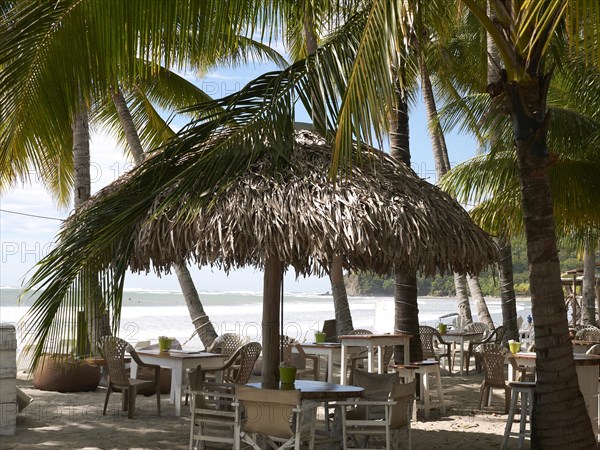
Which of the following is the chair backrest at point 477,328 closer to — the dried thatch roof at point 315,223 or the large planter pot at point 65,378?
the large planter pot at point 65,378

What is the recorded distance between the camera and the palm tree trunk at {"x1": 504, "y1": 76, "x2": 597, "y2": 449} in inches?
264

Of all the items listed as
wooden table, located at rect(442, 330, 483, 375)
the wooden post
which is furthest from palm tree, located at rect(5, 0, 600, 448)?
wooden table, located at rect(442, 330, 483, 375)

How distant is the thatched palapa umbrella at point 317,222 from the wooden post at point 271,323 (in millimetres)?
Answer: 691

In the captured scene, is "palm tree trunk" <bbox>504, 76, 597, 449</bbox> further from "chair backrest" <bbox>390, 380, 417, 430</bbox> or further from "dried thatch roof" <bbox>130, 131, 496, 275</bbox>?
"chair backrest" <bbox>390, 380, 417, 430</bbox>

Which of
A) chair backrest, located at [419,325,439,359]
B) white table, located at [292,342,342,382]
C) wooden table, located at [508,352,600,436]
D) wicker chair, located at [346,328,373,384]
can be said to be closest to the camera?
wooden table, located at [508,352,600,436]

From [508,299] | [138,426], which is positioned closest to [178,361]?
[138,426]

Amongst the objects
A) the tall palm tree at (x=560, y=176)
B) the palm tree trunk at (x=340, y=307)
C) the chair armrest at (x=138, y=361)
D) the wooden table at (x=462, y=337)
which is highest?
the tall palm tree at (x=560, y=176)

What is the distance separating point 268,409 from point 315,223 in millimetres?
1443

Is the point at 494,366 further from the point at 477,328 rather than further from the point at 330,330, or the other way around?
the point at 477,328

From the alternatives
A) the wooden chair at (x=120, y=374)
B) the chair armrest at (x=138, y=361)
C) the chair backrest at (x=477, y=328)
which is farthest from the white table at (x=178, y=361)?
the chair backrest at (x=477, y=328)

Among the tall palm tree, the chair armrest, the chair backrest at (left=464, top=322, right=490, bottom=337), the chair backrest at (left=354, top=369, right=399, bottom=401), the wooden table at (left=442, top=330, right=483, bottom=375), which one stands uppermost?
the tall palm tree

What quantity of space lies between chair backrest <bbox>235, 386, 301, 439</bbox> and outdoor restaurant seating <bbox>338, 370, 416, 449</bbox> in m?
0.63

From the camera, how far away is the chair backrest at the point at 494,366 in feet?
31.3

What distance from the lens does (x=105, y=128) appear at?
16.9m
